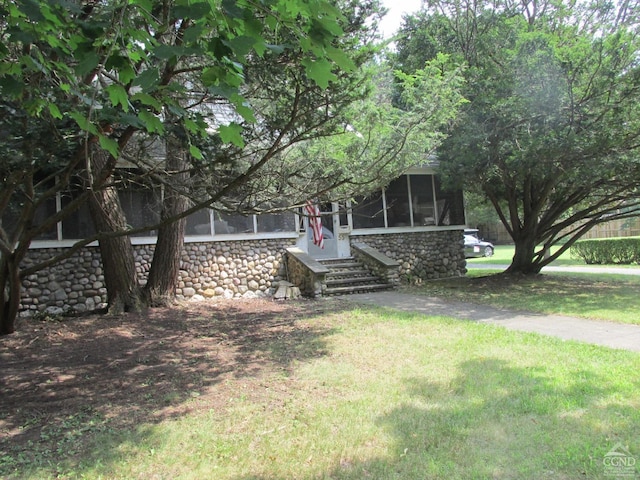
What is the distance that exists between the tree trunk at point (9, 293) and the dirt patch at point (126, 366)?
0.83 ft

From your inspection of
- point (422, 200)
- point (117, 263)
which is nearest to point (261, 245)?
point (117, 263)

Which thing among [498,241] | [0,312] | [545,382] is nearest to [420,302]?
[545,382]

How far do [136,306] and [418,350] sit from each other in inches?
226

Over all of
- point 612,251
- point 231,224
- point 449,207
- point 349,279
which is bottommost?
point 349,279

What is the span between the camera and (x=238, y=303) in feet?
33.0

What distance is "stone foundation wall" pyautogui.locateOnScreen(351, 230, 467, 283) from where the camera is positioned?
43.3 ft

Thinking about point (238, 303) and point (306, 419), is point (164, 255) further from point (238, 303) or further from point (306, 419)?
point (306, 419)

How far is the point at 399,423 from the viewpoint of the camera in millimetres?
3332

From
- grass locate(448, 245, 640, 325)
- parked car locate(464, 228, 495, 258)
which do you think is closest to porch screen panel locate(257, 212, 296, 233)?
grass locate(448, 245, 640, 325)

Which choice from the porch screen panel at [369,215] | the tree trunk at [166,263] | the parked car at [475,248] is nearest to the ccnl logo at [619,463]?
the tree trunk at [166,263]

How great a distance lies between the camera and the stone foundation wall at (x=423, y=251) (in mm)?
13195

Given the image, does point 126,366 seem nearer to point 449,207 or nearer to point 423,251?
point 423,251

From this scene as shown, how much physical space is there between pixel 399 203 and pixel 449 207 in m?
1.93

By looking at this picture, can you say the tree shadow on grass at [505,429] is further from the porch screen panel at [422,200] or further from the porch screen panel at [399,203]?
the porch screen panel at [422,200]
